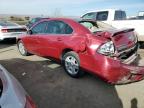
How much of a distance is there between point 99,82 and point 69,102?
1.29m

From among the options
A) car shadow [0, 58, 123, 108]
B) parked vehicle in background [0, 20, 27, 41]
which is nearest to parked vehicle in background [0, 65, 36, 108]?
car shadow [0, 58, 123, 108]

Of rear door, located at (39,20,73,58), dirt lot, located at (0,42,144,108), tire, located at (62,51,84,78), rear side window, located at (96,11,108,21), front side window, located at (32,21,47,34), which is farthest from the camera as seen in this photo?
rear side window, located at (96,11,108,21)

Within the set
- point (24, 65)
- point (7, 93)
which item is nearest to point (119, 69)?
point (7, 93)

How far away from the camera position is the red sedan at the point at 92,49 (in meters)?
4.94

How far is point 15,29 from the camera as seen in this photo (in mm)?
11805

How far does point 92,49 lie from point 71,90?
3.41 feet

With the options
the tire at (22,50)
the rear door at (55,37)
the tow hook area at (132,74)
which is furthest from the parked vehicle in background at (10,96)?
the tire at (22,50)

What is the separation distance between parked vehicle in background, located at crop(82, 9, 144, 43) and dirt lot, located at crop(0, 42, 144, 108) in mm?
3902

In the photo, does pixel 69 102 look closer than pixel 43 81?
Yes

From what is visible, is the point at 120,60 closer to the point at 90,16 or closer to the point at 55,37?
the point at 55,37

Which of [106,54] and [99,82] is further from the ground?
[106,54]

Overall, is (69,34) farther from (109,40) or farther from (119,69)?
(119,69)

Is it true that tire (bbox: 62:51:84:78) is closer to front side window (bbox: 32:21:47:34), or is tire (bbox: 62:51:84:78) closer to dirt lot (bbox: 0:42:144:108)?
dirt lot (bbox: 0:42:144:108)

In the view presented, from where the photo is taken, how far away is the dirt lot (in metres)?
4.50
